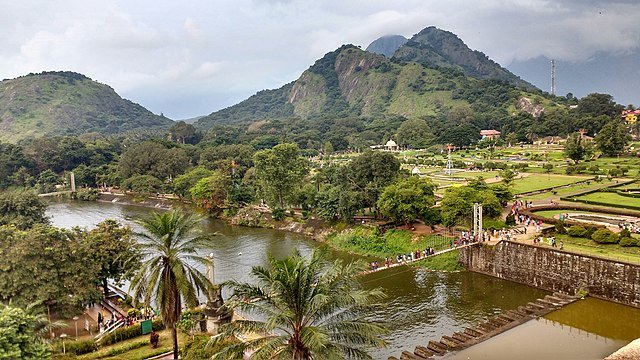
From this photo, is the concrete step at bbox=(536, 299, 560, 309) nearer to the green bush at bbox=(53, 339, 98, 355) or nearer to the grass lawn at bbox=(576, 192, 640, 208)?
the grass lawn at bbox=(576, 192, 640, 208)

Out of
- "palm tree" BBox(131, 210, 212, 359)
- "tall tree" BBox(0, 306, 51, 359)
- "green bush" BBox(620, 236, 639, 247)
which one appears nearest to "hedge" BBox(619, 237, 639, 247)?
"green bush" BBox(620, 236, 639, 247)

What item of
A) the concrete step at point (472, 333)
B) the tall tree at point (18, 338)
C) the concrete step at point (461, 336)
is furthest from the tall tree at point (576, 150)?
the tall tree at point (18, 338)

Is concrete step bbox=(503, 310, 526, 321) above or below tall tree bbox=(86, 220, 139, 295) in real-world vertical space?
below

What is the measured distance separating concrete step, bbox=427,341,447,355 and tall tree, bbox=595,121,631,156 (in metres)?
60.2

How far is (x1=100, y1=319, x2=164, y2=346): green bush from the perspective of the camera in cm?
2089

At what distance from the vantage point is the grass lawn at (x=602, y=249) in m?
27.8

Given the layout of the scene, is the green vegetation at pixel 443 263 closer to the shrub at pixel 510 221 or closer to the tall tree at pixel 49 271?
the shrub at pixel 510 221

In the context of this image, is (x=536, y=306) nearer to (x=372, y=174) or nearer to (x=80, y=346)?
(x=80, y=346)

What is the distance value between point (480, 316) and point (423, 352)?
22.5ft

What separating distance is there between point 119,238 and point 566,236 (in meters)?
28.5

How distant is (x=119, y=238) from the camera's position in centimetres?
2638

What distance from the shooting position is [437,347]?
21.0 metres

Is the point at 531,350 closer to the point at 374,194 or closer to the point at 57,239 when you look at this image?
the point at 57,239

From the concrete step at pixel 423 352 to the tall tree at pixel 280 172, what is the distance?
1271 inches
